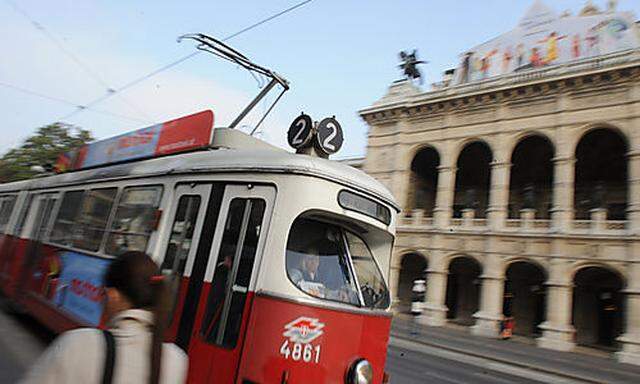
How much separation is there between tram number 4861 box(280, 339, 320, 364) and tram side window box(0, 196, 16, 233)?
28.8 ft

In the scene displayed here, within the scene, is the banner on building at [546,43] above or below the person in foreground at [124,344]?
above

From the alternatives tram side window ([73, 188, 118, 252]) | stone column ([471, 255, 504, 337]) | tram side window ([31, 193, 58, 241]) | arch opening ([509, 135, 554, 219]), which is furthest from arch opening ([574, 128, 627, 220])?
tram side window ([31, 193, 58, 241])

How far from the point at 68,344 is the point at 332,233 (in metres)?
2.73

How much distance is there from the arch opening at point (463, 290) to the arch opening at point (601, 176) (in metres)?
6.32

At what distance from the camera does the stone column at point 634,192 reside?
1873 cm

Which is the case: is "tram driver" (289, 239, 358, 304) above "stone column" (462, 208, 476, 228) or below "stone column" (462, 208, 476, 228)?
below

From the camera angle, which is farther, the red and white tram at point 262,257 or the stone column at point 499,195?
the stone column at point 499,195

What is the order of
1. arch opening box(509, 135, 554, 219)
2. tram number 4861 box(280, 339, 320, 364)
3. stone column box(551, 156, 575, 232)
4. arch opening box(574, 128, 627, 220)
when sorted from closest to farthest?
tram number 4861 box(280, 339, 320, 364), stone column box(551, 156, 575, 232), arch opening box(574, 128, 627, 220), arch opening box(509, 135, 554, 219)

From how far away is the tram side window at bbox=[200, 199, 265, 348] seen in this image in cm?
373

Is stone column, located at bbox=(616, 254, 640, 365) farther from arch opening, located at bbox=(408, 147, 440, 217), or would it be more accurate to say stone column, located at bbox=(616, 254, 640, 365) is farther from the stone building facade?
arch opening, located at bbox=(408, 147, 440, 217)

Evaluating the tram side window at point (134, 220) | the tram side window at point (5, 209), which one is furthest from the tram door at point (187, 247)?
the tram side window at point (5, 209)

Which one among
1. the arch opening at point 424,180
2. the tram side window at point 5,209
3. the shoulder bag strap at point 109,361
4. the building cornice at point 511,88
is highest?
the building cornice at point 511,88

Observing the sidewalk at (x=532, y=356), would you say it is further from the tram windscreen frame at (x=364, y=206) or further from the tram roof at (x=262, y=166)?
the tram roof at (x=262, y=166)

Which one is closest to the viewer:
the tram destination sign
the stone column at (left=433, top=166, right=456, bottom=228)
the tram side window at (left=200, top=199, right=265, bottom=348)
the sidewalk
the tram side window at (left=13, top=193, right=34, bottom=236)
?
the tram side window at (left=200, top=199, right=265, bottom=348)
